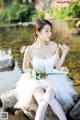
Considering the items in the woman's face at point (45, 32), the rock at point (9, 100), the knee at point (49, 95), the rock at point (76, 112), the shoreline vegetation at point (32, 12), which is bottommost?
the shoreline vegetation at point (32, 12)

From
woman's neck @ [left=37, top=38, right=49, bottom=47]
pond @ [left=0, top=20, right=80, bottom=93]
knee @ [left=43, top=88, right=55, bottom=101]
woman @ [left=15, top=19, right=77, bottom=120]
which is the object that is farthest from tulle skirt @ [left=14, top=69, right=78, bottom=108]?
pond @ [left=0, top=20, right=80, bottom=93]

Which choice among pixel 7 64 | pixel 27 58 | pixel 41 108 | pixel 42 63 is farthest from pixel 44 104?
pixel 7 64

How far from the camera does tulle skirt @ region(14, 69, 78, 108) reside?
18.7 feet

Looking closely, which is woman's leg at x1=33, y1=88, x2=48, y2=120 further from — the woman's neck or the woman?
the woman's neck

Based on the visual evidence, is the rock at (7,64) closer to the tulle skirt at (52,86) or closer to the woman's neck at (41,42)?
the tulle skirt at (52,86)

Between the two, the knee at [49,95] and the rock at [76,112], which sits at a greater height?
the knee at [49,95]

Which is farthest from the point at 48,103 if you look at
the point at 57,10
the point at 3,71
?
the point at 57,10

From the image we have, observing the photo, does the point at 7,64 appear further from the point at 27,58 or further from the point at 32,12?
the point at 32,12

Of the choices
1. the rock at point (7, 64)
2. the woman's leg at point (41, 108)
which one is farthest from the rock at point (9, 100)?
the rock at point (7, 64)

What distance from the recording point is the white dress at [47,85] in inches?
225

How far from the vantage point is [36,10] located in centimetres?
3441

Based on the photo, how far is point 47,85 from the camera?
5660mm

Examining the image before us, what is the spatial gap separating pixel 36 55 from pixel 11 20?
27.0 metres

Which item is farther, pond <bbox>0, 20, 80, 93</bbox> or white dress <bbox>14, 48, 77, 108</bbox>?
pond <bbox>0, 20, 80, 93</bbox>
